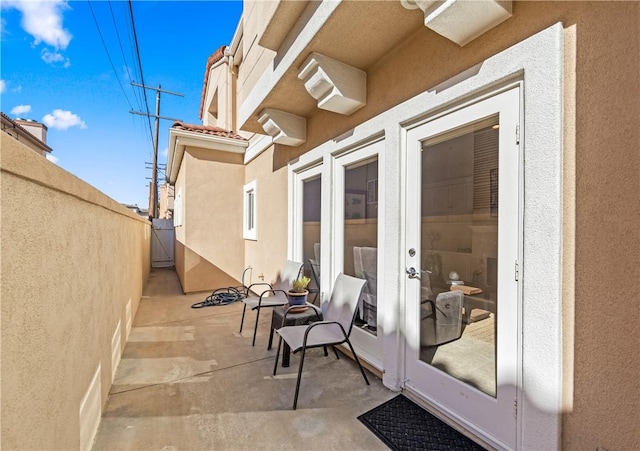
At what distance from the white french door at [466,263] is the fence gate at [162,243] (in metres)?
11.7

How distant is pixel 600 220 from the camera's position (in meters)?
1.53

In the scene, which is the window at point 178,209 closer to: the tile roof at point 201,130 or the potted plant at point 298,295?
the tile roof at point 201,130

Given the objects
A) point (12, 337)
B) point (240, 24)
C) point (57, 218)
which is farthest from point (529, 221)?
point (240, 24)

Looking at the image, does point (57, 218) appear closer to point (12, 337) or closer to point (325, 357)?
point (12, 337)

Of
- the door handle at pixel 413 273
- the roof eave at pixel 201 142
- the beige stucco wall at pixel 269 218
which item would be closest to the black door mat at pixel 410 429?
the door handle at pixel 413 273

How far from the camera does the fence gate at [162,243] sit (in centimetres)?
1175

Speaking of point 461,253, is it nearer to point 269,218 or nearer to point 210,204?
point 269,218

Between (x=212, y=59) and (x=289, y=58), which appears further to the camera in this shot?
(x=212, y=59)

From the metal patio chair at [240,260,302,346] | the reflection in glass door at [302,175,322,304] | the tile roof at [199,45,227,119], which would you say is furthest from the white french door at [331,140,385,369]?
the tile roof at [199,45,227,119]

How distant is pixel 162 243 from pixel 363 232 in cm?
1117

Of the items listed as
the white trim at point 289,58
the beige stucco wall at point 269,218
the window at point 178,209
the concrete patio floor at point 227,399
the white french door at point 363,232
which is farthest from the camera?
the window at point 178,209

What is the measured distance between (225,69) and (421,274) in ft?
31.1

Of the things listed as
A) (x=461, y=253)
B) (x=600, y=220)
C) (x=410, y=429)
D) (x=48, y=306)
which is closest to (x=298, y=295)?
(x=410, y=429)

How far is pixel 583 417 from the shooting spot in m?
1.58
